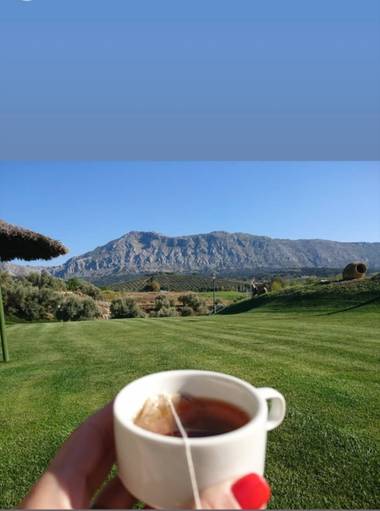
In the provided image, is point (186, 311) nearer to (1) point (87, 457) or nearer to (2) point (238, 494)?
(1) point (87, 457)

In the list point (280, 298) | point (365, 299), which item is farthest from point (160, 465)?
point (280, 298)

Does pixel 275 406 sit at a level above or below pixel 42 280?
below

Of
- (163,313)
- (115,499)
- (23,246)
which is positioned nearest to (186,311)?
(163,313)

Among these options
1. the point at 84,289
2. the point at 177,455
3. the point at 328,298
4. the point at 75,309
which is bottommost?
the point at 328,298

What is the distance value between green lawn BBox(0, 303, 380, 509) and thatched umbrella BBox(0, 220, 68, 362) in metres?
1.60

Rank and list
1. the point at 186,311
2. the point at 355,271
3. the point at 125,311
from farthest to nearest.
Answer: the point at 186,311, the point at 125,311, the point at 355,271

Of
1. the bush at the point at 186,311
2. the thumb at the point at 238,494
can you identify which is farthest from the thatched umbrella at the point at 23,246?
the bush at the point at 186,311

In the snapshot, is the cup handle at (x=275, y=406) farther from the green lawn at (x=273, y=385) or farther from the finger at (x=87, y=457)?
the green lawn at (x=273, y=385)

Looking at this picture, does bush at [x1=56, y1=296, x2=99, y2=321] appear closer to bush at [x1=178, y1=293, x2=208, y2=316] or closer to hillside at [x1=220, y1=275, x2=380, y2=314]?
hillside at [x1=220, y1=275, x2=380, y2=314]

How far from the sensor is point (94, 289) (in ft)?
110

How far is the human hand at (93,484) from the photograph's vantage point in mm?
718

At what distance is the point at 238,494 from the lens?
720mm

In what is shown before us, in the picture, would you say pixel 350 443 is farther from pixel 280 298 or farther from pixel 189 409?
pixel 280 298

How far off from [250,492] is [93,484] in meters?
0.34
